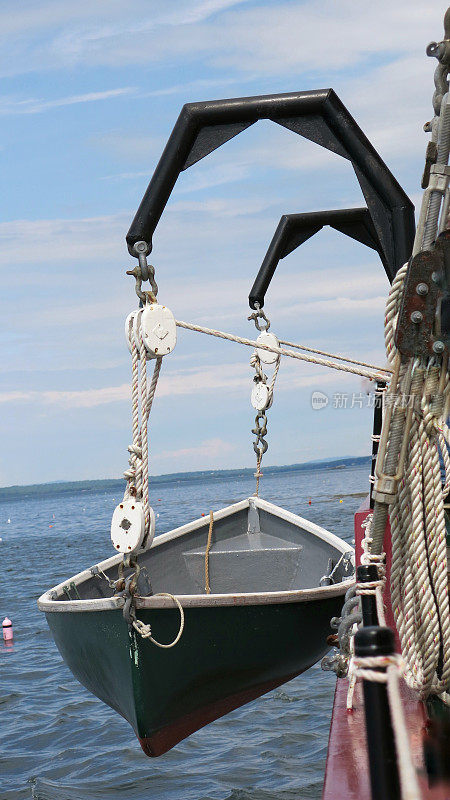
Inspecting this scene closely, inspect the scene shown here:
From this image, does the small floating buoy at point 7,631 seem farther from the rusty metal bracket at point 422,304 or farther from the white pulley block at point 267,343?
the rusty metal bracket at point 422,304

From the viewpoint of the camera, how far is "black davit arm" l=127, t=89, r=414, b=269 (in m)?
6.02

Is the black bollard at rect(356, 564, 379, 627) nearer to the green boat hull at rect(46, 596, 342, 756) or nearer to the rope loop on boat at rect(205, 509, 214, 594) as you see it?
the green boat hull at rect(46, 596, 342, 756)

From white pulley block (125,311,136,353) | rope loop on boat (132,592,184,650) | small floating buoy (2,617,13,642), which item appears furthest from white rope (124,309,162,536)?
small floating buoy (2,617,13,642)

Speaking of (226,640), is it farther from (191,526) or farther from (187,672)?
(191,526)

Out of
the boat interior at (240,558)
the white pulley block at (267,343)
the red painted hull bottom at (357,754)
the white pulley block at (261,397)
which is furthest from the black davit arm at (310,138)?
the white pulley block at (261,397)

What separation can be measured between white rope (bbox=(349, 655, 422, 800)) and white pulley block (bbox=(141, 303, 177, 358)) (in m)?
3.31

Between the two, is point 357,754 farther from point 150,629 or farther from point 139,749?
point 139,749

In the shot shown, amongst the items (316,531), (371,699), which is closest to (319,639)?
(316,531)

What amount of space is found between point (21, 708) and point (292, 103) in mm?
9241

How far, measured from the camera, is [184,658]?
6645mm

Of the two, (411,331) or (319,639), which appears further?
(319,639)

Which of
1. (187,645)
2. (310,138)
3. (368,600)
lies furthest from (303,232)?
(368,600)

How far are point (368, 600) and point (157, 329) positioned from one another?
99.1 inches

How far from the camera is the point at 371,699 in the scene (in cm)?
186
